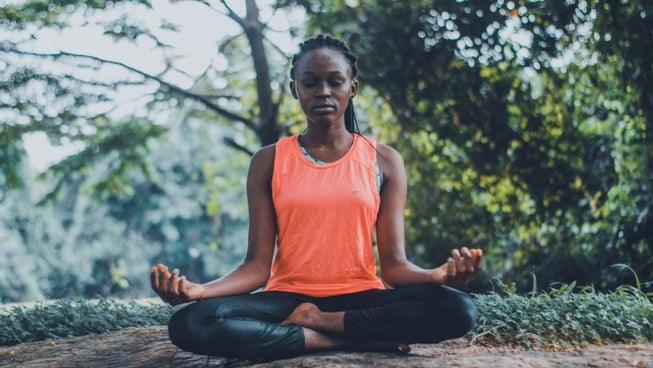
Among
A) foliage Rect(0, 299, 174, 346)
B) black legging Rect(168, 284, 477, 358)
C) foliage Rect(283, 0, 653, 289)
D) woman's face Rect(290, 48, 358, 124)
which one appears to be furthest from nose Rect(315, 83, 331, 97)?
foliage Rect(283, 0, 653, 289)

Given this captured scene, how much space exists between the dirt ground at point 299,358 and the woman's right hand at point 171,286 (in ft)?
1.57

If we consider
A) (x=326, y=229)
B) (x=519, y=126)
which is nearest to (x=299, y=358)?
(x=326, y=229)

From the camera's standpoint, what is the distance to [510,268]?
23.6ft

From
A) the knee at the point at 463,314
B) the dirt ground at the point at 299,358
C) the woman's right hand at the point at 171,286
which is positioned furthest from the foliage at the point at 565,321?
the woman's right hand at the point at 171,286

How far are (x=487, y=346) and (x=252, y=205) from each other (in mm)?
1415

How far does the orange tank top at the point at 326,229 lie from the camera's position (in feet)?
10.6

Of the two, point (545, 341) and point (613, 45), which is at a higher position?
point (613, 45)

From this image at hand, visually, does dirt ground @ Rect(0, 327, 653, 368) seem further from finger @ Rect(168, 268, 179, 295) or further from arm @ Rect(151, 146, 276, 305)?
finger @ Rect(168, 268, 179, 295)

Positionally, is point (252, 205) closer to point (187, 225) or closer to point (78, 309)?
point (78, 309)

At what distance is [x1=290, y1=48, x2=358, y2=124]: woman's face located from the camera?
3346 millimetres

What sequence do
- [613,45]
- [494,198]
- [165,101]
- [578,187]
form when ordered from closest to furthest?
[613,45] → [578,187] → [494,198] → [165,101]

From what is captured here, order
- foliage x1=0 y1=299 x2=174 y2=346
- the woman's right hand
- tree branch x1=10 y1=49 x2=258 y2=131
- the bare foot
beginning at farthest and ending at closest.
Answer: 1. tree branch x1=10 y1=49 x2=258 y2=131
2. foliage x1=0 y1=299 x2=174 y2=346
3. the bare foot
4. the woman's right hand

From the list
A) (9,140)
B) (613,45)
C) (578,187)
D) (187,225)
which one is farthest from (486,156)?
(187,225)

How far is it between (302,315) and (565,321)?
4.80ft
